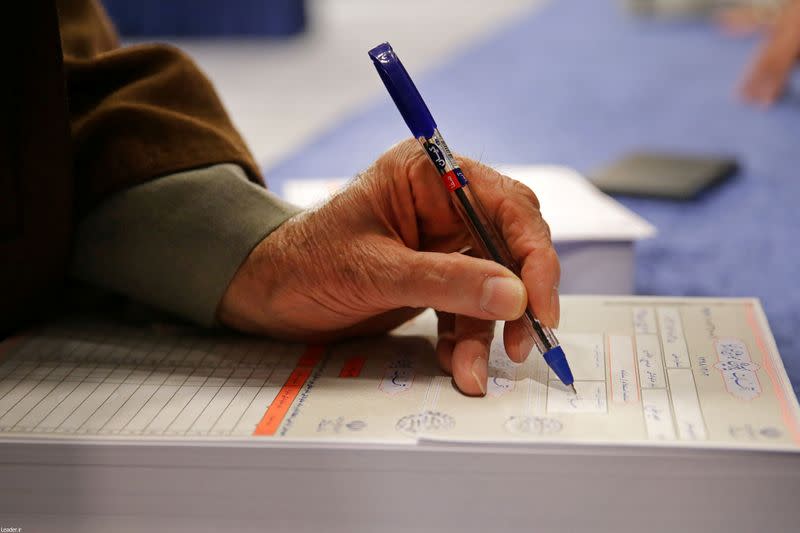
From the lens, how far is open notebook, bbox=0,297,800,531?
0.41 meters

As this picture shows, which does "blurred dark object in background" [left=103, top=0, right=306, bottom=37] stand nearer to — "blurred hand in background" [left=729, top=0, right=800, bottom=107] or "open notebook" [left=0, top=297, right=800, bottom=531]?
"blurred hand in background" [left=729, top=0, right=800, bottom=107]

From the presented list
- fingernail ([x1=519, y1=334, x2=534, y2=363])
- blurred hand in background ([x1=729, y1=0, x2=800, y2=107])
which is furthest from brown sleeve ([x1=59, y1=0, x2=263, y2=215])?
blurred hand in background ([x1=729, y1=0, x2=800, y2=107])

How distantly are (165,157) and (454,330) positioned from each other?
0.72 ft

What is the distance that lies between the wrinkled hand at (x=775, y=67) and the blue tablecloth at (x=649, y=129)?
0.10 feet

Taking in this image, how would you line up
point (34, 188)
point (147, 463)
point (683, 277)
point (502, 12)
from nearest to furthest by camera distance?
point (147, 463)
point (34, 188)
point (683, 277)
point (502, 12)

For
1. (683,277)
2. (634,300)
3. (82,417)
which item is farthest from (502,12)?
(82,417)

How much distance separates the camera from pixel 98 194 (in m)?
0.59

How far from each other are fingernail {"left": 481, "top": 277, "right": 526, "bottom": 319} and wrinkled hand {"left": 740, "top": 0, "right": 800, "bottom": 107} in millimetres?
1226

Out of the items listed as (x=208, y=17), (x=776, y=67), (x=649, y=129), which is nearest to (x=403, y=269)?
(x=649, y=129)

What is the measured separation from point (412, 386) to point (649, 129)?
1.03 meters

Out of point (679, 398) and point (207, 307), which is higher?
point (207, 307)

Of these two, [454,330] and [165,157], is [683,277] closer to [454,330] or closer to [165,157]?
[454,330]

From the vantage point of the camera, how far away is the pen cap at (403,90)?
1.65 feet

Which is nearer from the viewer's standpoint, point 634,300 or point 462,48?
point 634,300
